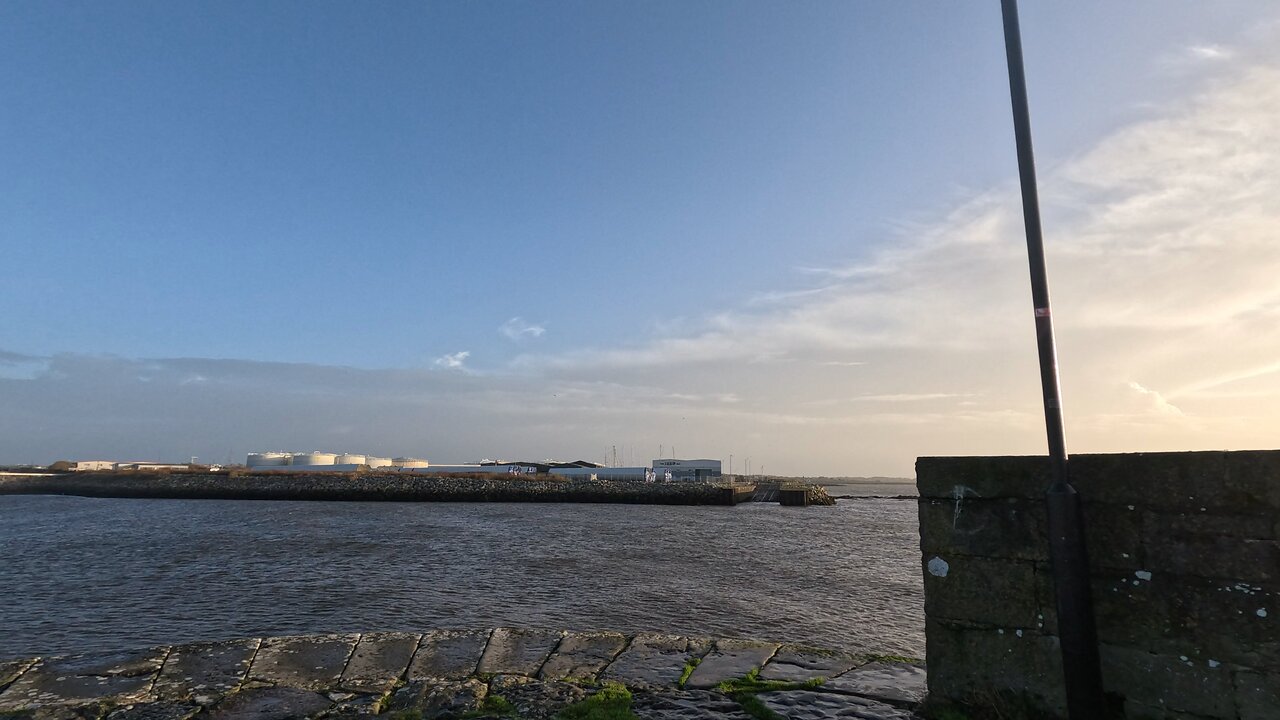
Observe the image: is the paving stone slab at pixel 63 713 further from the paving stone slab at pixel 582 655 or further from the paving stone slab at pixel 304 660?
the paving stone slab at pixel 582 655

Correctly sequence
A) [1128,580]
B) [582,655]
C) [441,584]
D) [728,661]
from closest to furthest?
[1128,580]
[728,661]
[582,655]
[441,584]

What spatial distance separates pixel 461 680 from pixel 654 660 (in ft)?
7.87

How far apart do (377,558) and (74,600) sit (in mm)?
10468

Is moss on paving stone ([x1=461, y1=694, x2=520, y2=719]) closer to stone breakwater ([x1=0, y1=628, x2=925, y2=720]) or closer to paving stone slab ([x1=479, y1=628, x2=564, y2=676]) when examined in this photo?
stone breakwater ([x1=0, y1=628, x2=925, y2=720])

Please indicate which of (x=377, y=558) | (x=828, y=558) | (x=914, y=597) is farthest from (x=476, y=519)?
(x=914, y=597)

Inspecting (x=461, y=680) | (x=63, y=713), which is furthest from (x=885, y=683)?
(x=63, y=713)

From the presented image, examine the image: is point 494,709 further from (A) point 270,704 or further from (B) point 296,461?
(B) point 296,461

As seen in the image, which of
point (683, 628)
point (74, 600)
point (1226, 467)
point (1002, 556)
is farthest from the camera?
point (74, 600)

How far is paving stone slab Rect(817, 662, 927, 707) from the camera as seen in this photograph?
6.53 meters

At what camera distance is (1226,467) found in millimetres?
4492

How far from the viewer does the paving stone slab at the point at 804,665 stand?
7371 mm

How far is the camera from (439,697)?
6863 mm

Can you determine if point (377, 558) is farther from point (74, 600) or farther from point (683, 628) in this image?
point (683, 628)

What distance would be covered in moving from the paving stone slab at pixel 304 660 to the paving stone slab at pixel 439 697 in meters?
1.13
